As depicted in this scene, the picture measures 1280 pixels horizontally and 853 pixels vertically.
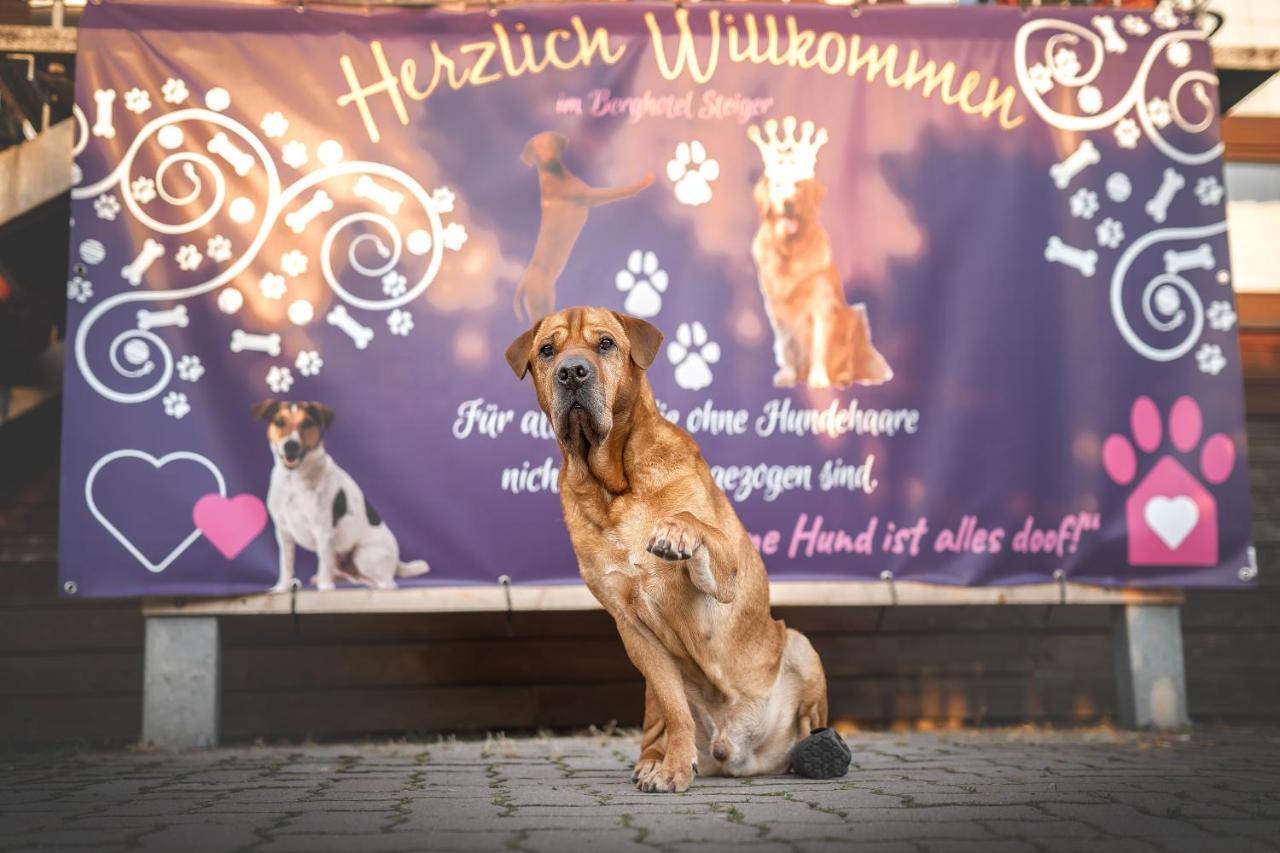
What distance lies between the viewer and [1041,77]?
15.0 feet

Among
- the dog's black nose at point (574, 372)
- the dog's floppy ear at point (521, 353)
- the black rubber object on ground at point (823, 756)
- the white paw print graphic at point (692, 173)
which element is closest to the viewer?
the dog's black nose at point (574, 372)

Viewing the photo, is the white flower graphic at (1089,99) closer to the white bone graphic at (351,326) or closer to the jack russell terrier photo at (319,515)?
the white bone graphic at (351,326)

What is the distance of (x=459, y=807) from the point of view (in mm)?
2461

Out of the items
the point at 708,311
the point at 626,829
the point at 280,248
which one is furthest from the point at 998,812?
the point at 280,248

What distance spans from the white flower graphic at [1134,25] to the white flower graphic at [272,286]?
367cm

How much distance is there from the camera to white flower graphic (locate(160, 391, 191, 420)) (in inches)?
163

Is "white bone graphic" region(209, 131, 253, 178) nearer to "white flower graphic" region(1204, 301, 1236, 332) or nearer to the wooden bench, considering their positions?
the wooden bench

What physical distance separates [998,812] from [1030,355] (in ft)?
8.23

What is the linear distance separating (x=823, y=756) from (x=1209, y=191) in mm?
3125

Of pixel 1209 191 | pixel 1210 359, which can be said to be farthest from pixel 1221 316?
pixel 1209 191

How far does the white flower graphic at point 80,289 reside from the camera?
13.7 ft

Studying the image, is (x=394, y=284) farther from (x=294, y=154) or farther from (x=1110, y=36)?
(x=1110, y=36)

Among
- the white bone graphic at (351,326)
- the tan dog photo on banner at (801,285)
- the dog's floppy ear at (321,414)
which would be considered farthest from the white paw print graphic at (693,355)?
the dog's floppy ear at (321,414)

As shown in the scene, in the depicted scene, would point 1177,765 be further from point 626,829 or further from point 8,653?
point 8,653
